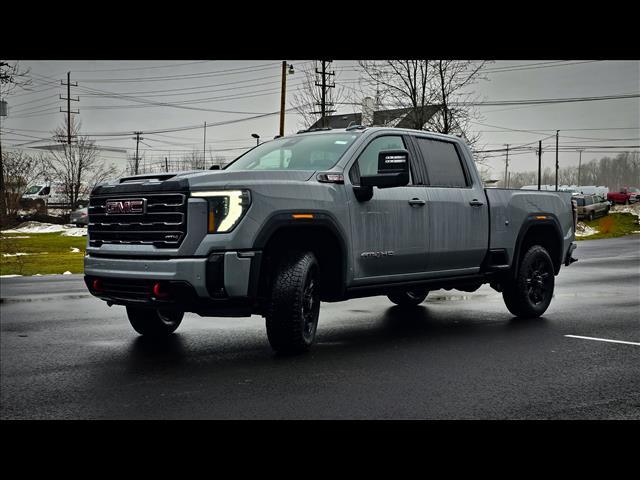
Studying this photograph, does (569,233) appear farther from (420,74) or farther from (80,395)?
(420,74)

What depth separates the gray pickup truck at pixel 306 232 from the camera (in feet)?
21.7

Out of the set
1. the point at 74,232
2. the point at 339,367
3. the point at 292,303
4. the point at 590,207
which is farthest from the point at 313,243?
the point at 590,207

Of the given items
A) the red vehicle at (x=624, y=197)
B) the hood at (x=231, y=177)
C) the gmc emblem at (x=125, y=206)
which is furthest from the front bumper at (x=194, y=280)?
the red vehicle at (x=624, y=197)

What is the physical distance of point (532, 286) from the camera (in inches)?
396

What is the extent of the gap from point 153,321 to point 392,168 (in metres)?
3.20

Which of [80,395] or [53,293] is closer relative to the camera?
[80,395]

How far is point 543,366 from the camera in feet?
22.9

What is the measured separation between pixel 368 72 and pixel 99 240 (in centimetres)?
2821

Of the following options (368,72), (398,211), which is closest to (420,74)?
(368,72)
